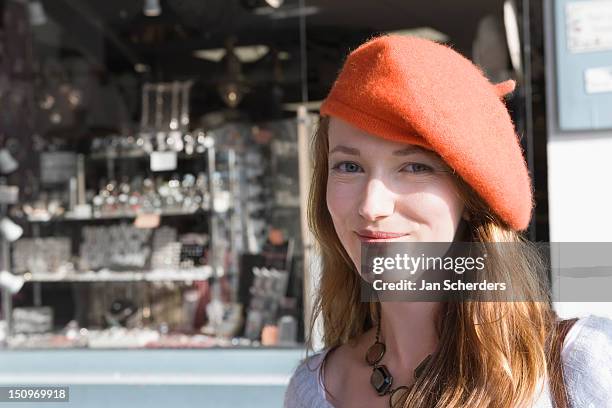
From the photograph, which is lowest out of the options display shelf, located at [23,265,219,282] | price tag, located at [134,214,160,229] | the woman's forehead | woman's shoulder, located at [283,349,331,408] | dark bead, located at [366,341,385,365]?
display shelf, located at [23,265,219,282]

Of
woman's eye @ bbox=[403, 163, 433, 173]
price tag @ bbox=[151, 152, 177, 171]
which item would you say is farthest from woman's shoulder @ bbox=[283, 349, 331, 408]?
price tag @ bbox=[151, 152, 177, 171]

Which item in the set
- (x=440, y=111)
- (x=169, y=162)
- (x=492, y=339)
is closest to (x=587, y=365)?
(x=492, y=339)

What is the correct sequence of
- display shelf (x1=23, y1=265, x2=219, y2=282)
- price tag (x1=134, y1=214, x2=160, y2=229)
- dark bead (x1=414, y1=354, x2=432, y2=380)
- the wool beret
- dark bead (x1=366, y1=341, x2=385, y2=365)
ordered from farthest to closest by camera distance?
price tag (x1=134, y1=214, x2=160, y2=229)
display shelf (x1=23, y1=265, x2=219, y2=282)
dark bead (x1=366, y1=341, x2=385, y2=365)
dark bead (x1=414, y1=354, x2=432, y2=380)
the wool beret

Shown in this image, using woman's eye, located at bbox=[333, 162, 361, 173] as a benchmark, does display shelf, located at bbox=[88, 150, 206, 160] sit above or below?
above

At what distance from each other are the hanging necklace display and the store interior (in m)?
2.42

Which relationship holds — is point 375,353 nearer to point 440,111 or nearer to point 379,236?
point 379,236

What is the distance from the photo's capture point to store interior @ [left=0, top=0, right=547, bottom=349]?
3.72 meters

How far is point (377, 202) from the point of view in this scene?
83 cm

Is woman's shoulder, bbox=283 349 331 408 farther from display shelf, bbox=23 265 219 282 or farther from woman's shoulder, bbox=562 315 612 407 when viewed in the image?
display shelf, bbox=23 265 219 282

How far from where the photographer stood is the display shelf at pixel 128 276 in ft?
13.0

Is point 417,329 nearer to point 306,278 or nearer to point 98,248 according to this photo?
point 306,278

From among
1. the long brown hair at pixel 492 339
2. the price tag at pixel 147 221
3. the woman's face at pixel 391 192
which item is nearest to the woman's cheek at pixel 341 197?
the woman's face at pixel 391 192

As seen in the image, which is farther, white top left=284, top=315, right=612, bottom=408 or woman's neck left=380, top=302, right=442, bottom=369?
woman's neck left=380, top=302, right=442, bottom=369

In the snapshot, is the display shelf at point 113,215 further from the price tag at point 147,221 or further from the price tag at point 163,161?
the price tag at point 163,161
